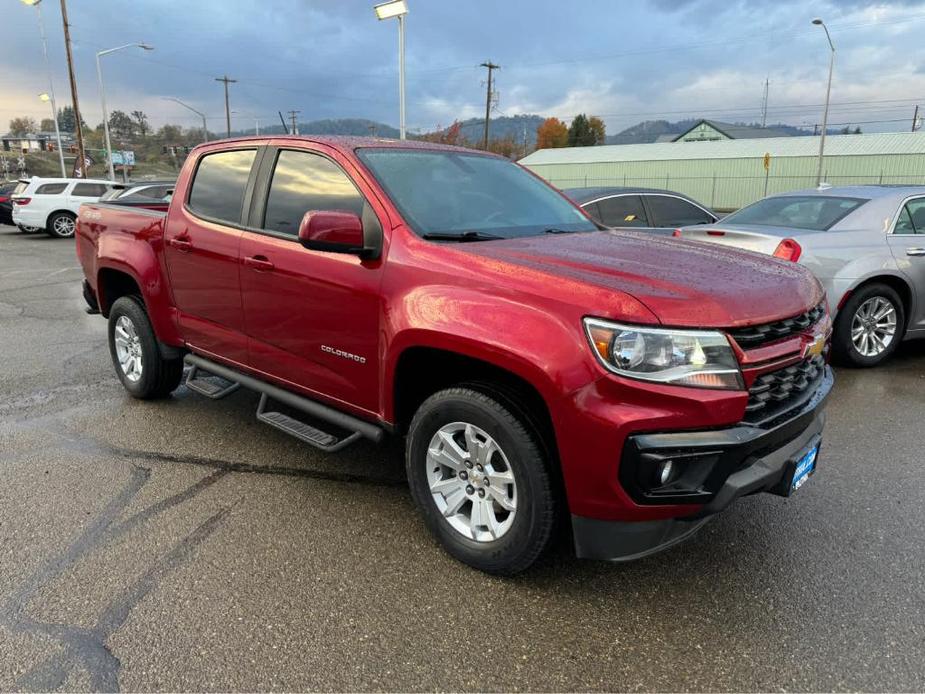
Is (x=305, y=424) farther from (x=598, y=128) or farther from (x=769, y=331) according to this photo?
(x=598, y=128)

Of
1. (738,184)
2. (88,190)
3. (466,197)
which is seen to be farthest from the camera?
(738,184)

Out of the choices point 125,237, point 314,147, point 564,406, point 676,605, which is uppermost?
point 314,147

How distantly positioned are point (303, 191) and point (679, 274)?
2046 mm

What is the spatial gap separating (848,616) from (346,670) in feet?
6.40

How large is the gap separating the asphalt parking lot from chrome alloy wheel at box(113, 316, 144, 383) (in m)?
0.86

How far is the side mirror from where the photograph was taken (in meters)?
2.91

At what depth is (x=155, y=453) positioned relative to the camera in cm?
417

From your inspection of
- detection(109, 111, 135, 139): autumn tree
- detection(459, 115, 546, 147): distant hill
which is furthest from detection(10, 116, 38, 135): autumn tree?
detection(459, 115, 546, 147): distant hill

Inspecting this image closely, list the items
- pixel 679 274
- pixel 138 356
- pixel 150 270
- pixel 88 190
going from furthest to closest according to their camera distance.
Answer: pixel 88 190 → pixel 138 356 → pixel 150 270 → pixel 679 274

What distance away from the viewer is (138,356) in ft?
16.6

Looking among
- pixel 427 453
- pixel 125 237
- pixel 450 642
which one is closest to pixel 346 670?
pixel 450 642

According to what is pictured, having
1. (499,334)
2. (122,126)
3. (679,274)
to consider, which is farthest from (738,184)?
(122,126)

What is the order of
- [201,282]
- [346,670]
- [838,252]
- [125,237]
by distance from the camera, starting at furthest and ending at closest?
1. [838,252]
2. [125,237]
3. [201,282]
4. [346,670]

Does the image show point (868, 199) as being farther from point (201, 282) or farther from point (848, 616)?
point (201, 282)
